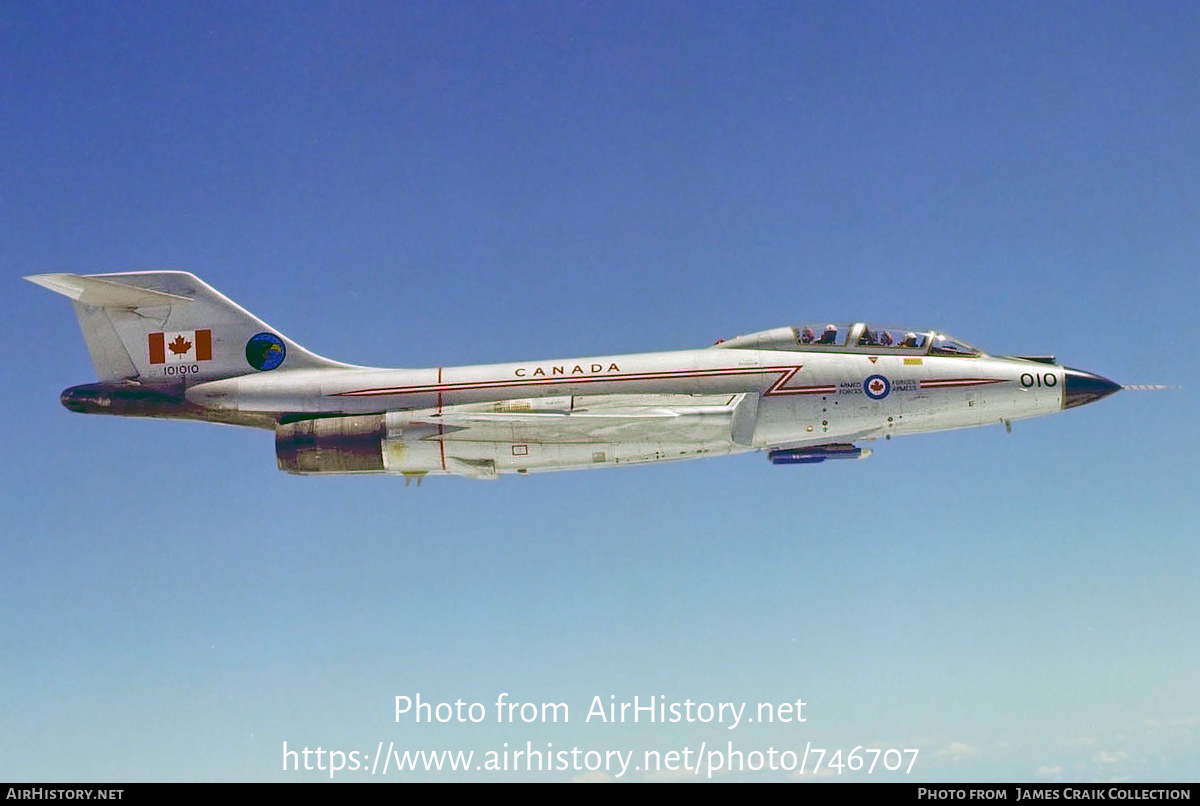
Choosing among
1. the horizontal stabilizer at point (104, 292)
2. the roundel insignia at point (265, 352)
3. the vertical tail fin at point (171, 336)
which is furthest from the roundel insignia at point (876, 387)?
the horizontal stabilizer at point (104, 292)

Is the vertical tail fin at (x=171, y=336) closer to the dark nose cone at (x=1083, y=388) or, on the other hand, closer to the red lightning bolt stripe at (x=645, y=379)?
the red lightning bolt stripe at (x=645, y=379)

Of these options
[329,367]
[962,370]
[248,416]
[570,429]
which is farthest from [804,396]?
[248,416]

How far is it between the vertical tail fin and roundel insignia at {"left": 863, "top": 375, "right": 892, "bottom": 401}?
11.3 meters

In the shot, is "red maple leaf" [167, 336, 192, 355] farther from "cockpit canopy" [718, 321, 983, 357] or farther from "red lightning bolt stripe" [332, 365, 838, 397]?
"cockpit canopy" [718, 321, 983, 357]

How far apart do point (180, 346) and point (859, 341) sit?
14833 millimetres

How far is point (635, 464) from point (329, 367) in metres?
7.18

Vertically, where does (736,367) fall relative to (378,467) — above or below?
above

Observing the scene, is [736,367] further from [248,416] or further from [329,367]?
[248,416]

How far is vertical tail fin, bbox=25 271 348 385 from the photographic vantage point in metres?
26.1

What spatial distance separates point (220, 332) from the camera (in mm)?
26484

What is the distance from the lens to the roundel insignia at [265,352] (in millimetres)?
26297

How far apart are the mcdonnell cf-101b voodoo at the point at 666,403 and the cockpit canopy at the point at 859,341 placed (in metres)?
0.03

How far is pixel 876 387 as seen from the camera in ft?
79.4
